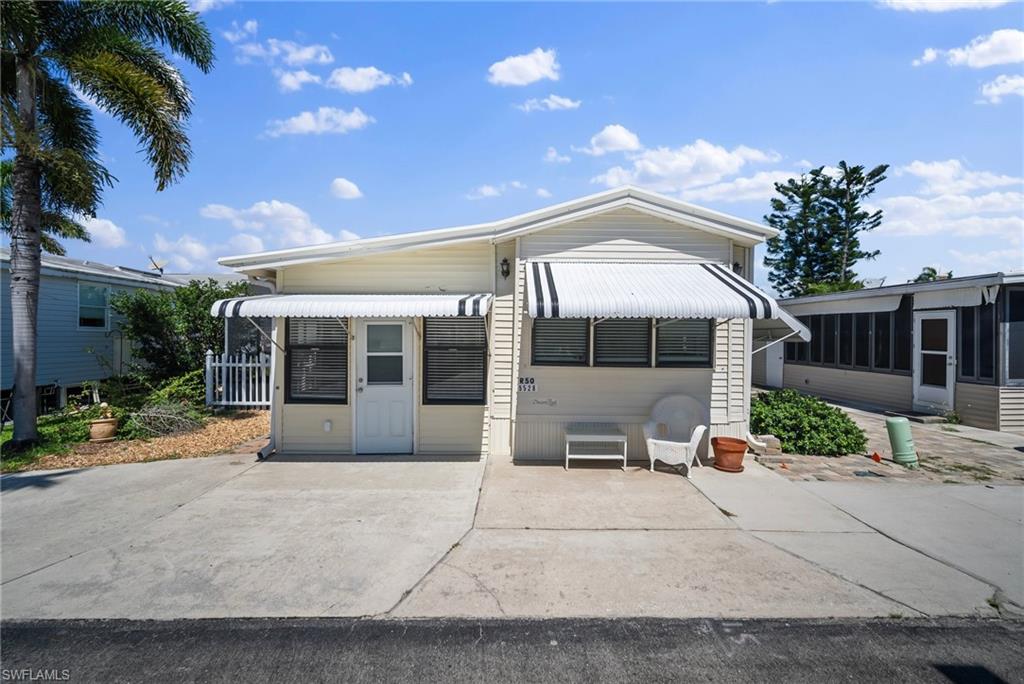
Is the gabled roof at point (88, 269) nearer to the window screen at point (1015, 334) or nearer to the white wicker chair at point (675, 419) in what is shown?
the white wicker chair at point (675, 419)

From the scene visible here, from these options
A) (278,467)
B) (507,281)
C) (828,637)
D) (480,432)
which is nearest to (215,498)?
(278,467)

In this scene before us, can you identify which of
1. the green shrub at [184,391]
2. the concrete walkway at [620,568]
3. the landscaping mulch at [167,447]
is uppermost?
the green shrub at [184,391]

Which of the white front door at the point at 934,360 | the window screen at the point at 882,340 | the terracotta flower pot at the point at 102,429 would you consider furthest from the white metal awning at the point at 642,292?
the terracotta flower pot at the point at 102,429

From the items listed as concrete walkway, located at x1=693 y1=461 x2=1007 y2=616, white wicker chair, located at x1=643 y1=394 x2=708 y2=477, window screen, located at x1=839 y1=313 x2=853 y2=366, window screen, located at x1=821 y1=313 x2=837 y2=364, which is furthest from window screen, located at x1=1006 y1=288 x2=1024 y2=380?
white wicker chair, located at x1=643 y1=394 x2=708 y2=477

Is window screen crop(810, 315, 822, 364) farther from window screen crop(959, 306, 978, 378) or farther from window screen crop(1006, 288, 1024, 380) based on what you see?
window screen crop(1006, 288, 1024, 380)

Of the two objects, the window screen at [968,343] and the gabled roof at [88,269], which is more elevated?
the gabled roof at [88,269]

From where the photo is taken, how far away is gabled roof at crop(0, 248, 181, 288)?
11398mm

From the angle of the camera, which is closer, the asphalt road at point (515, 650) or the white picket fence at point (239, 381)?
the asphalt road at point (515, 650)

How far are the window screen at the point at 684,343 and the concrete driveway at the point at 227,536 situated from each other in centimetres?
329

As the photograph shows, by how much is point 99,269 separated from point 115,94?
757 centimetres

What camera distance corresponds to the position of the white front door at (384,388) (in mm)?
7598

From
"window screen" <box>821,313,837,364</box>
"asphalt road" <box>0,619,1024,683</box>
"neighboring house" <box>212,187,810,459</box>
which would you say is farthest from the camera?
"window screen" <box>821,313,837,364</box>

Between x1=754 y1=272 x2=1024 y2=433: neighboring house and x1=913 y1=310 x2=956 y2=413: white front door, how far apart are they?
0.02 m

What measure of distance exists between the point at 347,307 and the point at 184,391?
6.51m
